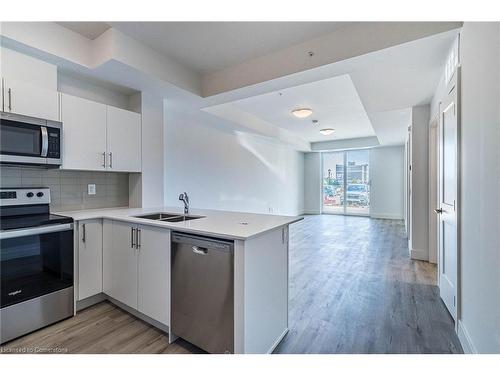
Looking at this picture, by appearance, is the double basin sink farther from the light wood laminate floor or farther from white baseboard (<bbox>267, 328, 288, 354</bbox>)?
white baseboard (<bbox>267, 328, 288, 354</bbox>)

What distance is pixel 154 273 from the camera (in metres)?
1.97

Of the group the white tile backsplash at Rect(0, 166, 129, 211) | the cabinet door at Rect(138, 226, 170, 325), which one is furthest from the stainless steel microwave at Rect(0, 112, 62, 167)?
the cabinet door at Rect(138, 226, 170, 325)

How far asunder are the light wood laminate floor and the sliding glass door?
17.8 ft

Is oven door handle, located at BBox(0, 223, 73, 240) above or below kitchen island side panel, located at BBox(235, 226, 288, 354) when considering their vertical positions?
above

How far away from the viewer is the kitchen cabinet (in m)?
2.32

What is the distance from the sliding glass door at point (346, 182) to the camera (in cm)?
882

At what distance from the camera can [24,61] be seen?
211 centimetres

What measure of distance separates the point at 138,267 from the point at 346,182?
8.41 meters

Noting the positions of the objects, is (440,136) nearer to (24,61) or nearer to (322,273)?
(322,273)

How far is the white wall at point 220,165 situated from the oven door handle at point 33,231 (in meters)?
1.65

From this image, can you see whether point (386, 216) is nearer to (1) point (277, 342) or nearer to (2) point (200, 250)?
(1) point (277, 342)

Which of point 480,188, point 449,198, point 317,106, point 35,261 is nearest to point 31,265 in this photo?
point 35,261

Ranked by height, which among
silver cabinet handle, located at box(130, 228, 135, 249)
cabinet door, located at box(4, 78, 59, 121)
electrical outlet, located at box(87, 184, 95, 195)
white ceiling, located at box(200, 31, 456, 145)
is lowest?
silver cabinet handle, located at box(130, 228, 135, 249)
